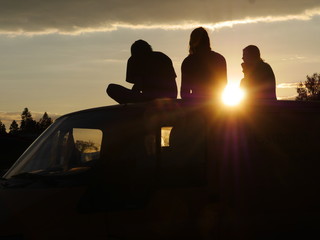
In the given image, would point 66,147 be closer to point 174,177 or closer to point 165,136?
point 165,136

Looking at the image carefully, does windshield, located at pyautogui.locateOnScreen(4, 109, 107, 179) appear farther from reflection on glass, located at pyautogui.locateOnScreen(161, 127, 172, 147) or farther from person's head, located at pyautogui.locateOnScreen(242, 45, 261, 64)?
person's head, located at pyautogui.locateOnScreen(242, 45, 261, 64)

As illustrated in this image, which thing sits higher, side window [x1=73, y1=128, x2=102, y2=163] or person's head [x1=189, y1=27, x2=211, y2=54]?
person's head [x1=189, y1=27, x2=211, y2=54]

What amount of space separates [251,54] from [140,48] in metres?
1.55

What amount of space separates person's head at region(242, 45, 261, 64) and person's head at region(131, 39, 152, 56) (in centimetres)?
134

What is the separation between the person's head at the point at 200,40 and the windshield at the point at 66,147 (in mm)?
2734

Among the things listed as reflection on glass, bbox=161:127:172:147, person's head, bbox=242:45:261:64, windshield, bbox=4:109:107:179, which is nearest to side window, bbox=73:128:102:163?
windshield, bbox=4:109:107:179

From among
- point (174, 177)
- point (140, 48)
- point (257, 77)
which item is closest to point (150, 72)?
point (140, 48)

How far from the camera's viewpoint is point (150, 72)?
7262 mm

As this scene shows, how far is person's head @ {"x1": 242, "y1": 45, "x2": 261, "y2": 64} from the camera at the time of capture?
24.9 ft

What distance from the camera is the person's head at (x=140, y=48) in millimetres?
7373

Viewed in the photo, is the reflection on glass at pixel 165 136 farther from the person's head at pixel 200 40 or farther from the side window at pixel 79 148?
the person's head at pixel 200 40

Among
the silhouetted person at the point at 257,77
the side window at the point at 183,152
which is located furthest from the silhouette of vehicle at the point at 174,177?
the silhouetted person at the point at 257,77

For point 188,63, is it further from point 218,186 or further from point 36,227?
point 36,227

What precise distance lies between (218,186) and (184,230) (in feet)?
1.40
